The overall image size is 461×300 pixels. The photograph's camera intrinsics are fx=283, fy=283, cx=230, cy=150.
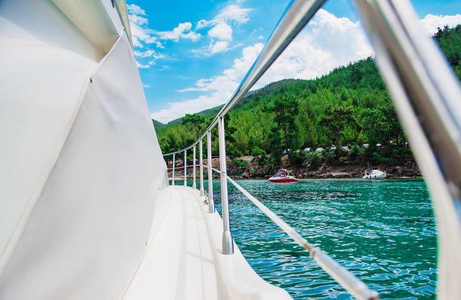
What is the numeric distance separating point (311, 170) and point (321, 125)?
6.57 m

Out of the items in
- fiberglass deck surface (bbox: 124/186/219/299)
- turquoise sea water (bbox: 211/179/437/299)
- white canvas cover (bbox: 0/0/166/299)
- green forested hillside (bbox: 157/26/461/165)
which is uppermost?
green forested hillside (bbox: 157/26/461/165)

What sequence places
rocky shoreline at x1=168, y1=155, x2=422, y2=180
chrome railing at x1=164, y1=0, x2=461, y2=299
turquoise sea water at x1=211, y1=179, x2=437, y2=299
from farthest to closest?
rocky shoreline at x1=168, y1=155, x2=422, y2=180, turquoise sea water at x1=211, y1=179, x2=437, y2=299, chrome railing at x1=164, y1=0, x2=461, y2=299

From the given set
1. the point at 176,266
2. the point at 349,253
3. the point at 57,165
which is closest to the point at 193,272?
the point at 176,266

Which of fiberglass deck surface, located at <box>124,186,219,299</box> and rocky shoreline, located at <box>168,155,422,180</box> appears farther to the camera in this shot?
rocky shoreline, located at <box>168,155,422,180</box>

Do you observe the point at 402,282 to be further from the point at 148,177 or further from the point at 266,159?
the point at 266,159

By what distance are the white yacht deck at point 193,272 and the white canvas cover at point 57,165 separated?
15cm

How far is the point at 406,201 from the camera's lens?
727 centimetres

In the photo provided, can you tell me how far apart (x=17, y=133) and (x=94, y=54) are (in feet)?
1.18

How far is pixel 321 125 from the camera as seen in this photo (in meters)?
30.1

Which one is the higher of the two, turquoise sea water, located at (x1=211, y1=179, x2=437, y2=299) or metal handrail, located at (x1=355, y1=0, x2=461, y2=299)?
metal handrail, located at (x1=355, y1=0, x2=461, y2=299)

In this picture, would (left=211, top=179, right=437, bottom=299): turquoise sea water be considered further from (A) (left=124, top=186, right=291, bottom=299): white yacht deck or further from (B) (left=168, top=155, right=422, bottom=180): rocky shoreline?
(B) (left=168, top=155, right=422, bottom=180): rocky shoreline

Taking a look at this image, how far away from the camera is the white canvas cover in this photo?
39 cm

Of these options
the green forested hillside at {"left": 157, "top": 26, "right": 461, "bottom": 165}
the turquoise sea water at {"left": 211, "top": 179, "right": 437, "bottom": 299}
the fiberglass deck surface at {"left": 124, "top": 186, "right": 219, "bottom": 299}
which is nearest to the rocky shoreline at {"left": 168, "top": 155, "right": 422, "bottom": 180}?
the green forested hillside at {"left": 157, "top": 26, "right": 461, "bottom": 165}

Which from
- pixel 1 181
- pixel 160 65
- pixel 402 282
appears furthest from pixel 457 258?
pixel 160 65
